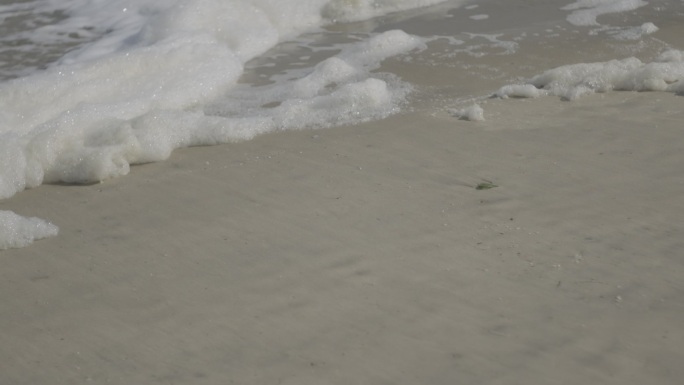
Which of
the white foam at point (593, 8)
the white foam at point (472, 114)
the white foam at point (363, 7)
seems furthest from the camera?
the white foam at point (363, 7)

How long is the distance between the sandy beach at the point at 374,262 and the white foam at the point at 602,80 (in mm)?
344

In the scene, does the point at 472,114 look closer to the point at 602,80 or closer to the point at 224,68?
the point at 602,80

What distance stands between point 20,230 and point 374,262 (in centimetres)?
141

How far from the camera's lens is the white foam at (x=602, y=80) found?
479 cm

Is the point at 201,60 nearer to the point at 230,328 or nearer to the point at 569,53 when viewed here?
the point at 569,53

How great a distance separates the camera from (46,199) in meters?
3.90

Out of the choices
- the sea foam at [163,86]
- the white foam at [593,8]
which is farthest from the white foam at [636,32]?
the sea foam at [163,86]

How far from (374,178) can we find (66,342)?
154 centimetres

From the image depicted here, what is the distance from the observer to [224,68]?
18.0 feet

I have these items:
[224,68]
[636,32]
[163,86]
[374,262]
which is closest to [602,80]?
[636,32]

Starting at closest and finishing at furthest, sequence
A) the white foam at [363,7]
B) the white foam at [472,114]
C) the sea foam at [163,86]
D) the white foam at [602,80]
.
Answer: the sea foam at [163,86]
the white foam at [472,114]
the white foam at [602,80]
the white foam at [363,7]

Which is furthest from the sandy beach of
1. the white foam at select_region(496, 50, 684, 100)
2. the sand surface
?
the white foam at select_region(496, 50, 684, 100)

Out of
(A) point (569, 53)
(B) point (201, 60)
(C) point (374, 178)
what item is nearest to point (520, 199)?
(C) point (374, 178)

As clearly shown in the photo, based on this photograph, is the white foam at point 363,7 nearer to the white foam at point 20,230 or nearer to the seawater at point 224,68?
the seawater at point 224,68
